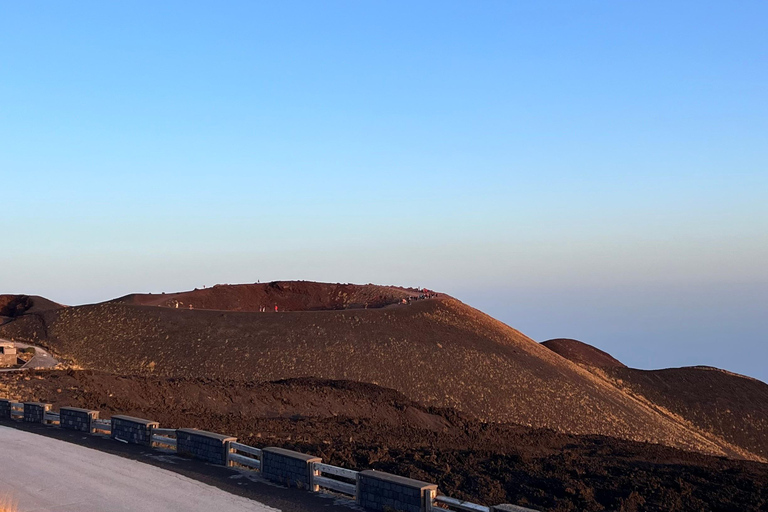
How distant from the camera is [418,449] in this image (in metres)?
18.7

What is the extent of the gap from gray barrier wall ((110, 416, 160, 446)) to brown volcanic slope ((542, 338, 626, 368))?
49565 mm

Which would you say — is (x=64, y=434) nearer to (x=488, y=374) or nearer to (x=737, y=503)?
(x=737, y=503)

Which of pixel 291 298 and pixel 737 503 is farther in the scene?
pixel 291 298

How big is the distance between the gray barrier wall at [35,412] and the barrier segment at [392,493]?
553 inches

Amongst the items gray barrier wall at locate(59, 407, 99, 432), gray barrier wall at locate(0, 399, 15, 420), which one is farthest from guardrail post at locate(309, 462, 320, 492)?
gray barrier wall at locate(0, 399, 15, 420)

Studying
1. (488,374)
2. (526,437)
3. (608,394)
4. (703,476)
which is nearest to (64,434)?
(526,437)

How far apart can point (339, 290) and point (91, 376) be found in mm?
37280

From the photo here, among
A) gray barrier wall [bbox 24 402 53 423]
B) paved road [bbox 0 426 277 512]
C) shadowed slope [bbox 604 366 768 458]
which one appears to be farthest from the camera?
shadowed slope [bbox 604 366 768 458]

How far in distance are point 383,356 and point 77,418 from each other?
23.5m

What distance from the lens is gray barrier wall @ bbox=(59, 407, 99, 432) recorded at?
20.6m

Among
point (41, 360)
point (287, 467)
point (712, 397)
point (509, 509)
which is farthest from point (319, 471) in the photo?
point (712, 397)

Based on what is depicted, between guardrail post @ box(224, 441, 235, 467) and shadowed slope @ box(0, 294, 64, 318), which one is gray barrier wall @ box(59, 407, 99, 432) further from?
shadowed slope @ box(0, 294, 64, 318)

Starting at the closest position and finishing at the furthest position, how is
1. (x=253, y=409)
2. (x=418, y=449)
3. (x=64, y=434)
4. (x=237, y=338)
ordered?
(x=418, y=449)
(x=64, y=434)
(x=253, y=409)
(x=237, y=338)

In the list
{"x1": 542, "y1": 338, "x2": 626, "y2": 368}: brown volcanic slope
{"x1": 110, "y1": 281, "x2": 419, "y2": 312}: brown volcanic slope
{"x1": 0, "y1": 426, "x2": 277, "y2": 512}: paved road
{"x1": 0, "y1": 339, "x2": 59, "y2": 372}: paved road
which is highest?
{"x1": 110, "y1": 281, "x2": 419, "y2": 312}: brown volcanic slope
